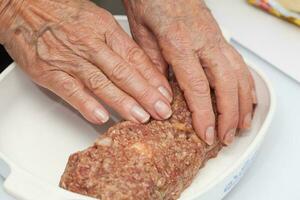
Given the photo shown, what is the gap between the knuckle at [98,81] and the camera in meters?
0.79

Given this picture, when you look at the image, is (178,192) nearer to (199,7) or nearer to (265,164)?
(265,164)

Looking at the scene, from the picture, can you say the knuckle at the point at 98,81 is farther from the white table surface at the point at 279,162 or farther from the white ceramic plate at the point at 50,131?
the white table surface at the point at 279,162

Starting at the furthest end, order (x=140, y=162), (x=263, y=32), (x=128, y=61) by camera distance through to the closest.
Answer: (x=263, y=32), (x=128, y=61), (x=140, y=162)

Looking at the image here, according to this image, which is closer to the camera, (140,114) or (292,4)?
(140,114)

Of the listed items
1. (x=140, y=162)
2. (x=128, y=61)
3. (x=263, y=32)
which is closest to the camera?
(x=140, y=162)

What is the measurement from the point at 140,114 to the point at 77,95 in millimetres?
110

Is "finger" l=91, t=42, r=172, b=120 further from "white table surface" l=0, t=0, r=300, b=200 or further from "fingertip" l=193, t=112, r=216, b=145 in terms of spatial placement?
"white table surface" l=0, t=0, r=300, b=200

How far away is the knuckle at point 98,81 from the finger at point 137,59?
0.18 feet

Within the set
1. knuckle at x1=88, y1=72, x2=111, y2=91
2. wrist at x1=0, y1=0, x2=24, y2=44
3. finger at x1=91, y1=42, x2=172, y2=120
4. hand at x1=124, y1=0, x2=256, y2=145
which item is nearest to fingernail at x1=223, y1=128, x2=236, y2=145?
hand at x1=124, y1=0, x2=256, y2=145

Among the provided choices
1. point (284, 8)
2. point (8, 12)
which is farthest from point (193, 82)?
point (284, 8)

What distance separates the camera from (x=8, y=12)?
0.86m

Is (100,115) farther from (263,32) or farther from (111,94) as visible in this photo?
(263,32)

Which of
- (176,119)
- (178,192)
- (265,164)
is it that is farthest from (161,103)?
(265,164)

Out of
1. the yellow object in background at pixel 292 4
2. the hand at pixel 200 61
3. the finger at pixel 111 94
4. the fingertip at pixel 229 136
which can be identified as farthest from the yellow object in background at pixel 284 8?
the finger at pixel 111 94
